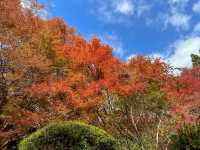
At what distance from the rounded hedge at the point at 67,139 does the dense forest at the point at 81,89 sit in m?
5.48

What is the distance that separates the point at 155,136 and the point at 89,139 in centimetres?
859

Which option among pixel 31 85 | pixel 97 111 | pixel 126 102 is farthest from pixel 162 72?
pixel 31 85

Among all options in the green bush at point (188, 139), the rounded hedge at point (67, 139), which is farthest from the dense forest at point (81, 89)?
the green bush at point (188, 139)

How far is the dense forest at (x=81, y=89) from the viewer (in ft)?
65.8

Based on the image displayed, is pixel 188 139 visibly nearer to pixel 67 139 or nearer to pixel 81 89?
pixel 67 139

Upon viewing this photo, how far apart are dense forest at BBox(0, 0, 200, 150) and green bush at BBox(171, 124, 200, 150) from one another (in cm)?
797

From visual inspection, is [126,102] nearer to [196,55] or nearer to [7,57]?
[7,57]

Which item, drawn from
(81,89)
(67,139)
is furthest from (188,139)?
(81,89)

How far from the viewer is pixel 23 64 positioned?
20.1 m

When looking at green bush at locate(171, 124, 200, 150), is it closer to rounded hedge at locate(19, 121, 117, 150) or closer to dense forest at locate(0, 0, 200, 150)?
rounded hedge at locate(19, 121, 117, 150)

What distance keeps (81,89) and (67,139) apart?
923 cm

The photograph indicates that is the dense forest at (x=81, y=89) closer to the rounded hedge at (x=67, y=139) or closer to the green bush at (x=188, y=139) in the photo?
the rounded hedge at (x=67, y=139)

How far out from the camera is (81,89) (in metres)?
22.3

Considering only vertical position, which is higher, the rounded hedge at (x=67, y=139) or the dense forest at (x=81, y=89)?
the dense forest at (x=81, y=89)
